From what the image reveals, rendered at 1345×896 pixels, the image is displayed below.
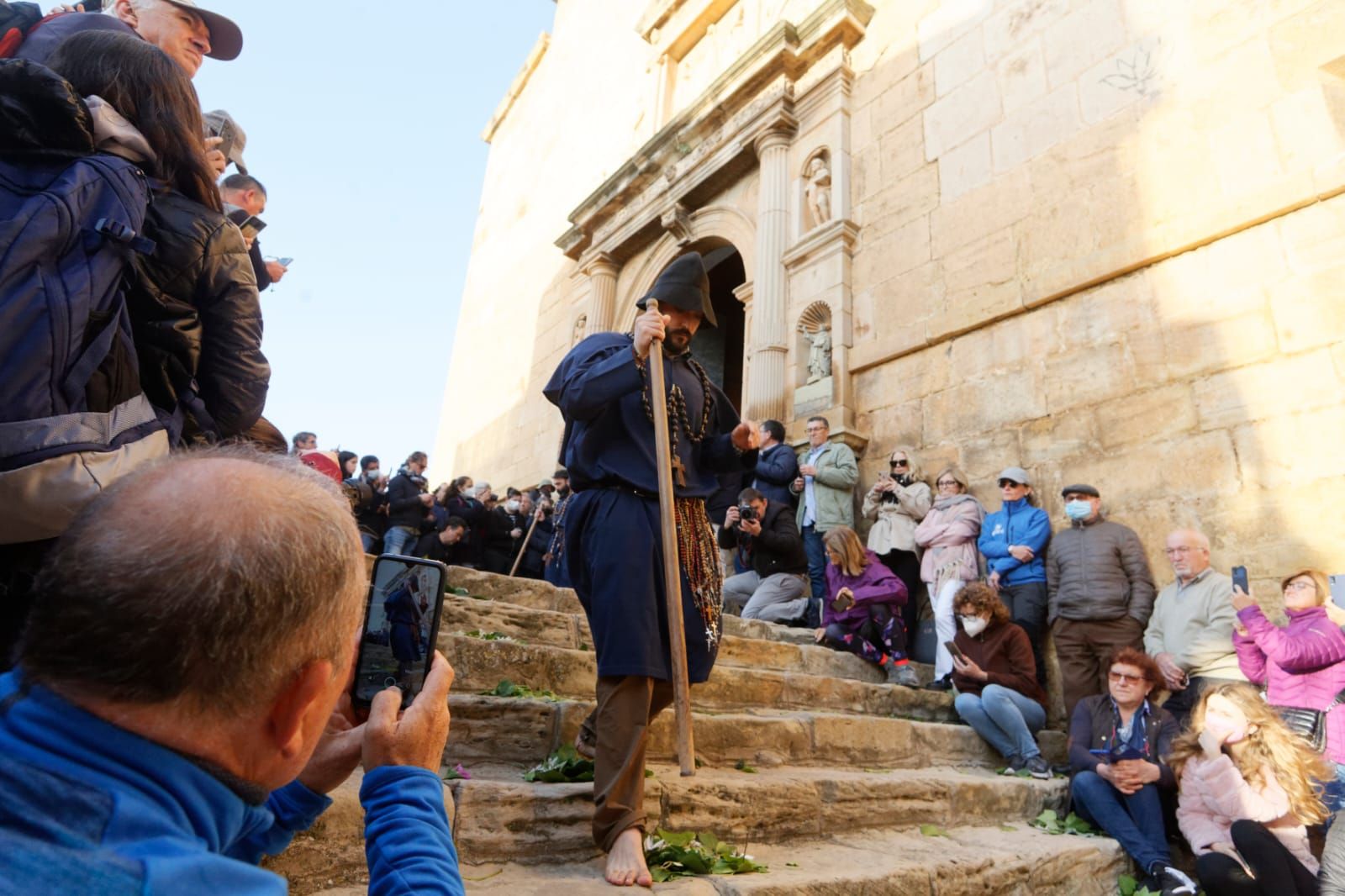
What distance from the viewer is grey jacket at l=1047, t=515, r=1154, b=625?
4875 millimetres

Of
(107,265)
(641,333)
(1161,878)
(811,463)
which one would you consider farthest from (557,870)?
(811,463)

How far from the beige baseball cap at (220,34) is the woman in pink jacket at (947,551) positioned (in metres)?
4.79

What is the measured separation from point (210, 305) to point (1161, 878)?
13.8 feet

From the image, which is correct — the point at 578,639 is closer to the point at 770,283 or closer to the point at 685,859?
the point at 685,859

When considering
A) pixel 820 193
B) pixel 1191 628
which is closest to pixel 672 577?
pixel 1191 628

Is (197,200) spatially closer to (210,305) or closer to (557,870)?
(210,305)

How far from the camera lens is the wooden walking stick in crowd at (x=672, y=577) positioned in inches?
101

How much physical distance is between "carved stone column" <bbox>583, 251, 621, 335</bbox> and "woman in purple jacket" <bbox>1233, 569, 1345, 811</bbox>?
902 cm

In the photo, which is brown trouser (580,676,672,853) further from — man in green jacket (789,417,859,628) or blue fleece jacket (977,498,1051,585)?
man in green jacket (789,417,859,628)

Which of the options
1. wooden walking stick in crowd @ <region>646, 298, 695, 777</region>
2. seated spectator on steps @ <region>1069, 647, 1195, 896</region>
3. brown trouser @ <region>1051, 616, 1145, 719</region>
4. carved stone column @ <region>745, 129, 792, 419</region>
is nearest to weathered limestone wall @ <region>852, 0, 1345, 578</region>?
brown trouser @ <region>1051, 616, 1145, 719</region>

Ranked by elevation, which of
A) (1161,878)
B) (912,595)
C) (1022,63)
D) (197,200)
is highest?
(1022,63)

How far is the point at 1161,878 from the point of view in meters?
3.42

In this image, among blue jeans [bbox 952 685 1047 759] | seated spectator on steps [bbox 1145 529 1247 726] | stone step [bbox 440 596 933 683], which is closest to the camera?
stone step [bbox 440 596 933 683]

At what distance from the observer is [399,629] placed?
1.07 metres
